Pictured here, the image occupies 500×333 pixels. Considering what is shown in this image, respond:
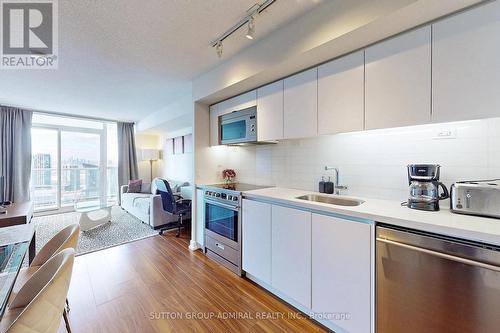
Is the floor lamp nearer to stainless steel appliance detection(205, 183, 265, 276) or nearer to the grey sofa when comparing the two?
the grey sofa

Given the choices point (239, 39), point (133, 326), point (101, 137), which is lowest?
point (133, 326)

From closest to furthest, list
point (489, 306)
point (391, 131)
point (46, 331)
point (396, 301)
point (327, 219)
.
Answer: point (46, 331) → point (489, 306) → point (396, 301) → point (327, 219) → point (391, 131)

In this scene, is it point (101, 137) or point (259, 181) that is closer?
point (259, 181)

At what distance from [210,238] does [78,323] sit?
1451 mm

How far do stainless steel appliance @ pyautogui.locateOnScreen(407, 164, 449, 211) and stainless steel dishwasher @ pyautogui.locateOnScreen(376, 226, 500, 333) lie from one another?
1.03 feet

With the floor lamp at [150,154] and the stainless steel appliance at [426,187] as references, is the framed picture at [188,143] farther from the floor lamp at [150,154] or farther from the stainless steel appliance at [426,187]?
the stainless steel appliance at [426,187]

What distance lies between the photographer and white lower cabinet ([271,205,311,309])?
1.72 meters

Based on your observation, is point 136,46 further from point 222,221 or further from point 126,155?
point 126,155

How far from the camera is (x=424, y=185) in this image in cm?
139

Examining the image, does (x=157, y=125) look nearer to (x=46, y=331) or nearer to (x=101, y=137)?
(x=101, y=137)

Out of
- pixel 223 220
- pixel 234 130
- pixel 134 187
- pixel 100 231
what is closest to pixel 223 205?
pixel 223 220

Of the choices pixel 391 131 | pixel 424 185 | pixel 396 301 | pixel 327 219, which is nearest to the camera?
pixel 396 301

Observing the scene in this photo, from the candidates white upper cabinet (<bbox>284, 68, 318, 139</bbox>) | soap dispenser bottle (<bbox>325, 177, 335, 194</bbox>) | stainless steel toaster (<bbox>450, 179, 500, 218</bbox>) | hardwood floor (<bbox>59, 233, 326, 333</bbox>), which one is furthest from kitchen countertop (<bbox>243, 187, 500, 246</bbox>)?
hardwood floor (<bbox>59, 233, 326, 333</bbox>)

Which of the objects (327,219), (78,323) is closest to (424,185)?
(327,219)
